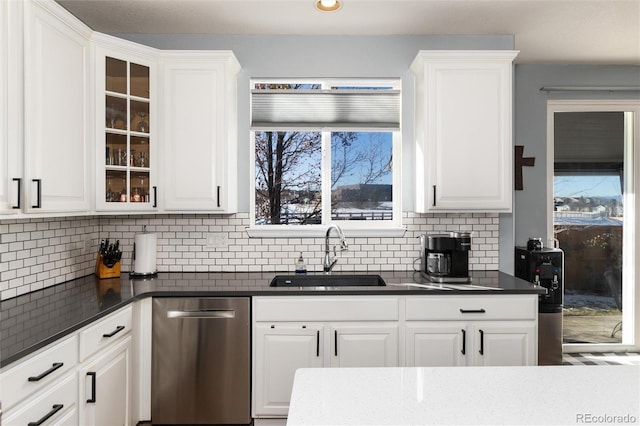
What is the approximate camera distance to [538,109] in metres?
3.87

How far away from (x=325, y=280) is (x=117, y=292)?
1.35 meters

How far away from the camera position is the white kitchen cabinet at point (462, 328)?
2.56 m

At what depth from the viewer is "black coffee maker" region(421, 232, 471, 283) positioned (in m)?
2.78

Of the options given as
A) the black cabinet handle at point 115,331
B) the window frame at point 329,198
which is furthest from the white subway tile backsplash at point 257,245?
the black cabinet handle at point 115,331

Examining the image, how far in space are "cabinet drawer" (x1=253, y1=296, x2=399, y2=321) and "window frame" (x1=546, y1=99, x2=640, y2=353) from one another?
89.0 inches

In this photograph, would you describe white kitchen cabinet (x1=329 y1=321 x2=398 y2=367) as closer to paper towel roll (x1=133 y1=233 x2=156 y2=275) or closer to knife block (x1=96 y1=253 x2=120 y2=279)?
paper towel roll (x1=133 y1=233 x2=156 y2=275)

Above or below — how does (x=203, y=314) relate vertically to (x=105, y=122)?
below

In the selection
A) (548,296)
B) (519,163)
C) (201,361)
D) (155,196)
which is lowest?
(201,361)

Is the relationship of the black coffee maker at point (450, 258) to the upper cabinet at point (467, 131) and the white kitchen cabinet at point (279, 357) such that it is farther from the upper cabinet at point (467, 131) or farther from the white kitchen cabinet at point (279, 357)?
the white kitchen cabinet at point (279, 357)

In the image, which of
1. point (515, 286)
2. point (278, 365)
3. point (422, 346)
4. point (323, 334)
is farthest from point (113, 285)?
point (515, 286)

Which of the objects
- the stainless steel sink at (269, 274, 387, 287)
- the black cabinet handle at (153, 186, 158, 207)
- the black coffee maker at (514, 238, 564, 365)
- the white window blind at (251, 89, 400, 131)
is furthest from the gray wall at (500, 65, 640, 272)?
the black cabinet handle at (153, 186, 158, 207)

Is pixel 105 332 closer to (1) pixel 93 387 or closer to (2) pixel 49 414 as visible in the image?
(1) pixel 93 387

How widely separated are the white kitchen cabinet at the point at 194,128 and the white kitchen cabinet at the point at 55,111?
19.1 inches

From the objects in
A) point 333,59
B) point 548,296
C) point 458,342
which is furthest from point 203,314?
point 548,296
